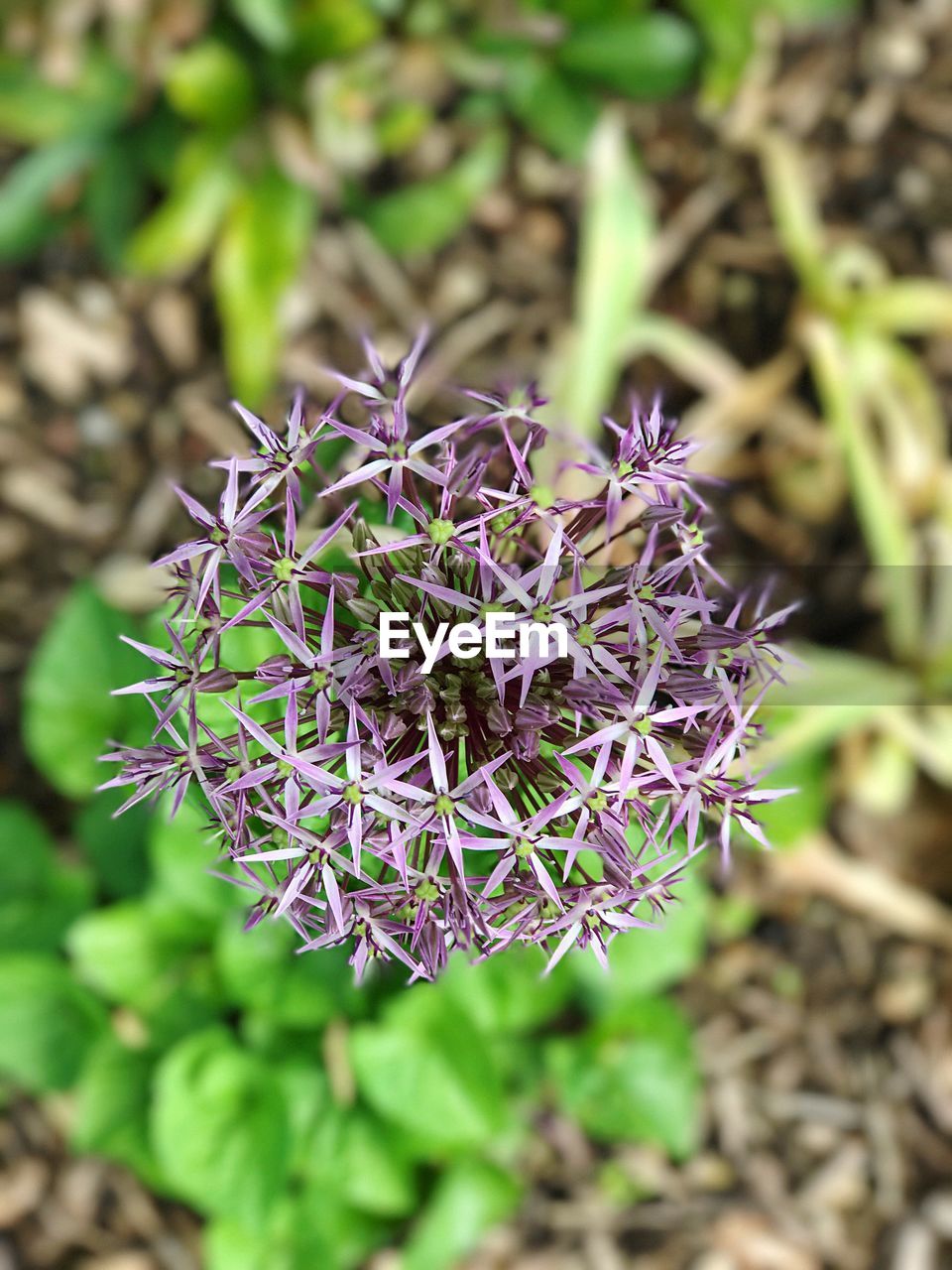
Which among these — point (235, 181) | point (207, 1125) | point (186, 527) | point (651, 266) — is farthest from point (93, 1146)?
point (651, 266)

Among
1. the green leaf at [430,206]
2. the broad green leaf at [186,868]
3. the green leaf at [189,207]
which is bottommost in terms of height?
the broad green leaf at [186,868]

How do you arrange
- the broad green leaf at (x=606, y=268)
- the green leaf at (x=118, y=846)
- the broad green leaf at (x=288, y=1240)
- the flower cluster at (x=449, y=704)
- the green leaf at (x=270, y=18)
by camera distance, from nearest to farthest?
the flower cluster at (x=449, y=704) < the broad green leaf at (x=288, y=1240) < the green leaf at (x=118, y=846) < the green leaf at (x=270, y=18) < the broad green leaf at (x=606, y=268)

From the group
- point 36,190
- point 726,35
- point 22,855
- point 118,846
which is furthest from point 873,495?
point 36,190

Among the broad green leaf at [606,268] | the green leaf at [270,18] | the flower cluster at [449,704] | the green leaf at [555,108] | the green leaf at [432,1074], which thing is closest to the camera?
the flower cluster at [449,704]

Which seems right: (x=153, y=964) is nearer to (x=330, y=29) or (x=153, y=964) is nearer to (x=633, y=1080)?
(x=633, y=1080)

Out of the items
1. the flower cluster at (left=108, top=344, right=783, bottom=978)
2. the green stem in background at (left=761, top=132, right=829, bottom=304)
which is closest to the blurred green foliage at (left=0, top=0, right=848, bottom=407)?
the green stem in background at (left=761, top=132, right=829, bottom=304)

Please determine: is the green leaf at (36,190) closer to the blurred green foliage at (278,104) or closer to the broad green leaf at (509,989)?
the blurred green foliage at (278,104)

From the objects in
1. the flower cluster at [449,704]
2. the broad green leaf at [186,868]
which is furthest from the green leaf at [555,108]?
the broad green leaf at [186,868]

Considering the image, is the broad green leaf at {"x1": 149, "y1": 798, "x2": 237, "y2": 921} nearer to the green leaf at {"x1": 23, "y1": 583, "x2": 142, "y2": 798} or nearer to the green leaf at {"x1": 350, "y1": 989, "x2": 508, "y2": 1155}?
the green leaf at {"x1": 23, "y1": 583, "x2": 142, "y2": 798}
